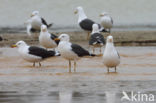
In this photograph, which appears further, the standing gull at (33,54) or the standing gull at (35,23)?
the standing gull at (35,23)

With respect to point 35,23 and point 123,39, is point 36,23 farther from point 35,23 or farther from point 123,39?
point 123,39

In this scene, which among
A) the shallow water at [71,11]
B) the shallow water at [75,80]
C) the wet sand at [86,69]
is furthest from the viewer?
the shallow water at [71,11]

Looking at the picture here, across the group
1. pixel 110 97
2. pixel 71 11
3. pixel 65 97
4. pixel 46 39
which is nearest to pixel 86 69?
pixel 46 39

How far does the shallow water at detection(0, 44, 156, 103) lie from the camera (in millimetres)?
9938

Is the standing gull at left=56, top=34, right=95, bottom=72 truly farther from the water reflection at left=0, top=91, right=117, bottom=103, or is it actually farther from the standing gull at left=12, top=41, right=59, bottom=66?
the water reflection at left=0, top=91, right=117, bottom=103

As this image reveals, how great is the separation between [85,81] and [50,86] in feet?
3.06

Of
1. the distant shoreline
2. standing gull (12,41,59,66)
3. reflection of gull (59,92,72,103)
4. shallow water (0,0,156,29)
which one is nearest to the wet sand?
standing gull (12,41,59,66)

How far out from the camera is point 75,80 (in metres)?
12.0

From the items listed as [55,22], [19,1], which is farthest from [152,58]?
[19,1]

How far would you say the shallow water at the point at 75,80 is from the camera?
9938mm

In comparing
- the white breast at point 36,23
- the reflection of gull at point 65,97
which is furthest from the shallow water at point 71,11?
the reflection of gull at point 65,97

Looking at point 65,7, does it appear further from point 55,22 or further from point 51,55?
point 51,55

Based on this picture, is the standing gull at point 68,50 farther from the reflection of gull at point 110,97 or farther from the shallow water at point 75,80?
the reflection of gull at point 110,97

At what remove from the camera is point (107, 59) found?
1278 centimetres
